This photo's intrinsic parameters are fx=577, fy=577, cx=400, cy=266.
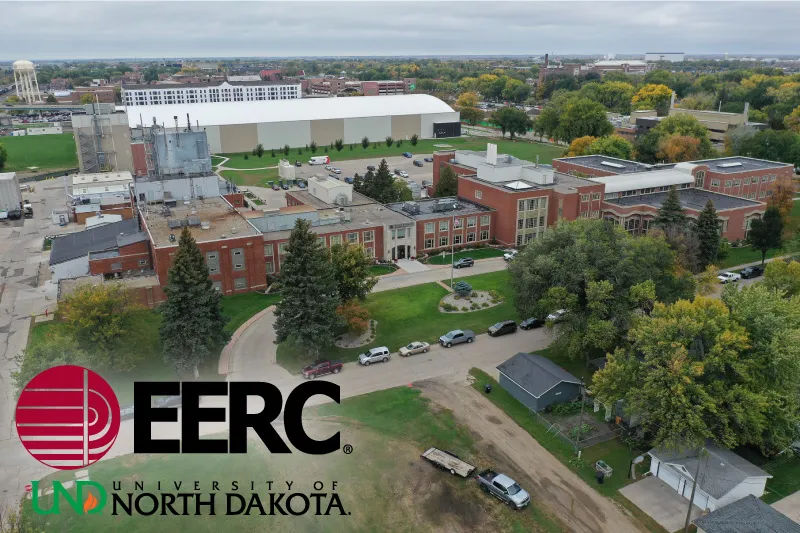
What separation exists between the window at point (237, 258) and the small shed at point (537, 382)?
1025 inches

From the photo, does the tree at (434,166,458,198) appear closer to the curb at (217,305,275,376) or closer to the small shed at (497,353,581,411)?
the curb at (217,305,275,376)

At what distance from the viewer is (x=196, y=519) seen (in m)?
25.3

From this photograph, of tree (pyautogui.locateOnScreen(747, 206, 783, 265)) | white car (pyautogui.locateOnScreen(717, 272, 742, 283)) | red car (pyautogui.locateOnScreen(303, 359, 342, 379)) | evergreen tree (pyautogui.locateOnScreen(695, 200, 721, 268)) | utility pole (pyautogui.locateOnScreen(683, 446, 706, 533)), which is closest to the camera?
utility pole (pyautogui.locateOnScreen(683, 446, 706, 533))

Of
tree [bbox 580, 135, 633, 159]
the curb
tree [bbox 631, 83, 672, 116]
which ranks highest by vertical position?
tree [bbox 631, 83, 672, 116]

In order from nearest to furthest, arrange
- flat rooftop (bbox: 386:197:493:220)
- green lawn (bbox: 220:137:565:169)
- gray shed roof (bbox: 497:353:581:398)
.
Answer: gray shed roof (bbox: 497:353:581:398) → flat rooftop (bbox: 386:197:493:220) → green lawn (bbox: 220:137:565:169)

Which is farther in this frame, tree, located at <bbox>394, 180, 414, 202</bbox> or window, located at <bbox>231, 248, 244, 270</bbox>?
tree, located at <bbox>394, 180, 414, 202</bbox>

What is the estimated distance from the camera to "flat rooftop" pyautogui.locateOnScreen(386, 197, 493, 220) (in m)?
63.7

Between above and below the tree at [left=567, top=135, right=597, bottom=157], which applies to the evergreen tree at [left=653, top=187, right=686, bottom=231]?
below

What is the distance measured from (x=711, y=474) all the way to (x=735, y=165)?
6664 cm

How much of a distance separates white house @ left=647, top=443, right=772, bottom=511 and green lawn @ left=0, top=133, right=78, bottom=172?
382ft

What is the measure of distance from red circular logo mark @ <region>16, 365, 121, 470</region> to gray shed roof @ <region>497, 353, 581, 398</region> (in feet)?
73.7

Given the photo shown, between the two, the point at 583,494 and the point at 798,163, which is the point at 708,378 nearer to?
the point at 583,494

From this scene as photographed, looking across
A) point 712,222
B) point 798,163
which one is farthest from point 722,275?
point 798,163

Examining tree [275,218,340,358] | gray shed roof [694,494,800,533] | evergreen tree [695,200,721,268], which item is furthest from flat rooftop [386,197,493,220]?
gray shed roof [694,494,800,533]
